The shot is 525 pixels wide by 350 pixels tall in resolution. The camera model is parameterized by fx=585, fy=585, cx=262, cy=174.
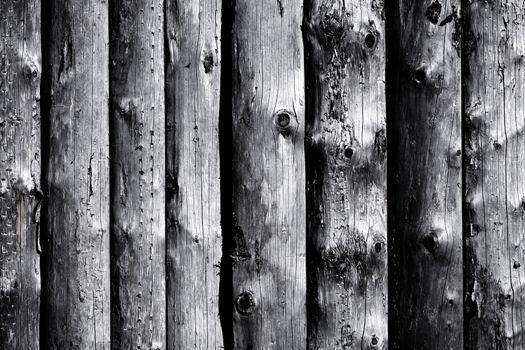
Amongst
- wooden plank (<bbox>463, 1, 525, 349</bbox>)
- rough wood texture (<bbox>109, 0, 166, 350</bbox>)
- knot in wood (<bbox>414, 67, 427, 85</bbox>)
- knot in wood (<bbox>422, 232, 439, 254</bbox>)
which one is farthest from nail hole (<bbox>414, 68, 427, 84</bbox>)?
rough wood texture (<bbox>109, 0, 166, 350</bbox>)

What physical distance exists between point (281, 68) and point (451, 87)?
683 mm

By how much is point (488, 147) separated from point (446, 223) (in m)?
0.35

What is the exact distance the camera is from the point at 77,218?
7.61ft

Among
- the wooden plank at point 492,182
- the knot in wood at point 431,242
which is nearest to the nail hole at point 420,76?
the wooden plank at point 492,182

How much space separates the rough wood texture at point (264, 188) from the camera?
2316mm

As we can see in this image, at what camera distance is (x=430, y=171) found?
92.0 inches

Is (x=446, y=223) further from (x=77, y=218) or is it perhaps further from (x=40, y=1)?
(x=40, y=1)

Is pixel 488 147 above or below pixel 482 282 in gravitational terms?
above

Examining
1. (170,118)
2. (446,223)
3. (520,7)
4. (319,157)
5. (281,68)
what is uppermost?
(520,7)

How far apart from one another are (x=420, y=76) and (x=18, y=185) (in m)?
1.66

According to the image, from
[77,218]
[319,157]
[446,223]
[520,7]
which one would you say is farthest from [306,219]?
[520,7]

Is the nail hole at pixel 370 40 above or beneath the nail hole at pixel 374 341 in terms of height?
above

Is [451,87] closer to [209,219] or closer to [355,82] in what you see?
[355,82]

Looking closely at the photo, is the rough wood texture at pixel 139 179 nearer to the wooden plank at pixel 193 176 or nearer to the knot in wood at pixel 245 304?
the wooden plank at pixel 193 176
